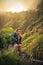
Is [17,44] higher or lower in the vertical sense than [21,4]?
lower

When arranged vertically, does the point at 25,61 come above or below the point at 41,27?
below

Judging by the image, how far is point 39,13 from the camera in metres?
5.18

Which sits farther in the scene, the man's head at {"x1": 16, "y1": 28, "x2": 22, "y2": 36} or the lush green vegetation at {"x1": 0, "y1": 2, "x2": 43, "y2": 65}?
the man's head at {"x1": 16, "y1": 28, "x2": 22, "y2": 36}

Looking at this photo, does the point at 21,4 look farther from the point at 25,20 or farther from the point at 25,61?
the point at 25,61

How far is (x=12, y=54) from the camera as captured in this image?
4.94m

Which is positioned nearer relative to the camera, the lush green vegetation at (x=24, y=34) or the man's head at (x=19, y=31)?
the lush green vegetation at (x=24, y=34)

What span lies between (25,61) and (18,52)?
0.64 ft

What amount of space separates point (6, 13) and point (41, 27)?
674 millimetres

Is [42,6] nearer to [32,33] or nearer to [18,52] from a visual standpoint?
[32,33]

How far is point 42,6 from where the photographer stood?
17.0 ft

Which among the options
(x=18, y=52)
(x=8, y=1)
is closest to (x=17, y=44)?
(x=18, y=52)

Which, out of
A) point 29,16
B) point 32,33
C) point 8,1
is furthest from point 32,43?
point 8,1

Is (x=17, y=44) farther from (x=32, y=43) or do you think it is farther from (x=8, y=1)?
(x=8, y=1)

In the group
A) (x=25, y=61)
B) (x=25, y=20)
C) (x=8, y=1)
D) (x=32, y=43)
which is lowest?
(x=25, y=61)
